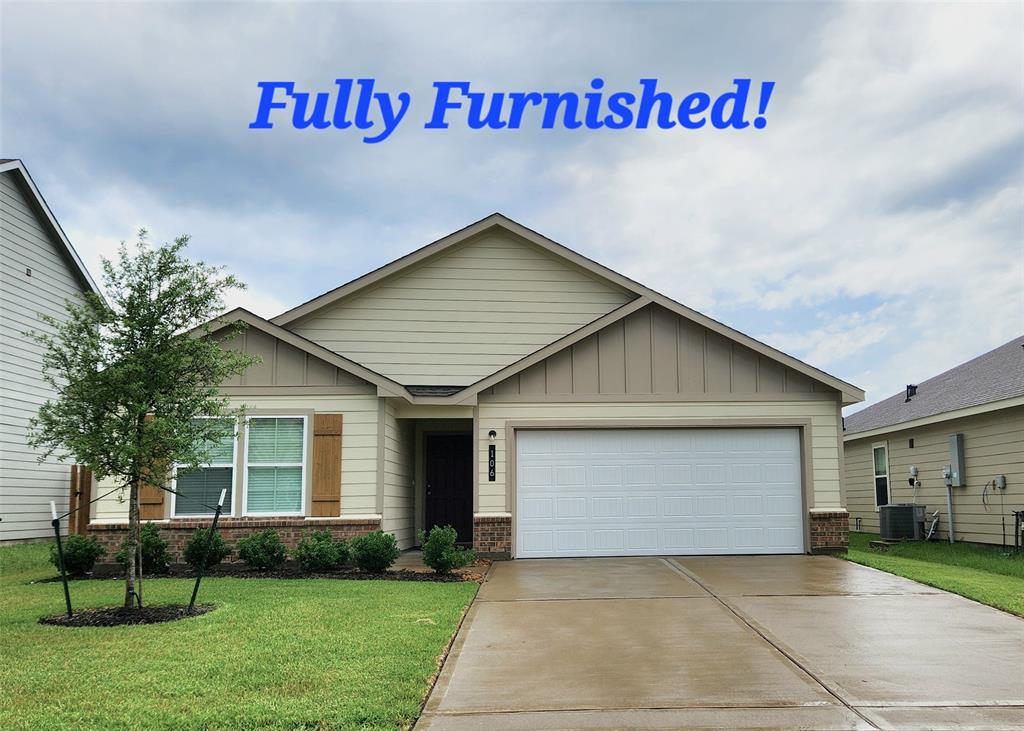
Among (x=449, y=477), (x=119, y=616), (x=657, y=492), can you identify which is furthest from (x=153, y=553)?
(x=657, y=492)

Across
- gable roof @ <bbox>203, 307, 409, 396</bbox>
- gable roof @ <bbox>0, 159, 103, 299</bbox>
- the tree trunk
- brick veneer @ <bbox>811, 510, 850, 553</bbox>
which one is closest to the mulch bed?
gable roof @ <bbox>203, 307, 409, 396</bbox>

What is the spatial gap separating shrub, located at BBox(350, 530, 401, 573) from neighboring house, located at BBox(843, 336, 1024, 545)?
1094cm

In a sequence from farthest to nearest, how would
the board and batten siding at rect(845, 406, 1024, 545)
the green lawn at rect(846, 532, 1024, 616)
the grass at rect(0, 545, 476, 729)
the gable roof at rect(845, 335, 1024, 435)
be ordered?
the gable roof at rect(845, 335, 1024, 435) → the board and batten siding at rect(845, 406, 1024, 545) → the green lawn at rect(846, 532, 1024, 616) → the grass at rect(0, 545, 476, 729)

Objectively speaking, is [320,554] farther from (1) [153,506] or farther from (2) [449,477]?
(2) [449,477]

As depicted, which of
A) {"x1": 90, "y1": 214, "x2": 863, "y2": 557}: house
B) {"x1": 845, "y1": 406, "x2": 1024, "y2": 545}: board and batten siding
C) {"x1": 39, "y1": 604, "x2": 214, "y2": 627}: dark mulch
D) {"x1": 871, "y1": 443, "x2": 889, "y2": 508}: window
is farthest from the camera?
{"x1": 871, "y1": 443, "x2": 889, "y2": 508}: window

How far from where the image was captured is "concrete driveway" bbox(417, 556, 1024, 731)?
5285 millimetres

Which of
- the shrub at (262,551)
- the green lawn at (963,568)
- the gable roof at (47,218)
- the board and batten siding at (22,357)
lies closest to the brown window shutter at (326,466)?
the shrub at (262,551)

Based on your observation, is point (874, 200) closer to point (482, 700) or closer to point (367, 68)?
point (367, 68)

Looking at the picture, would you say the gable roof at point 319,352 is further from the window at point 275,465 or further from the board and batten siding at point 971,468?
the board and batten siding at point 971,468

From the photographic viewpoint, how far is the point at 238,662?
6379mm

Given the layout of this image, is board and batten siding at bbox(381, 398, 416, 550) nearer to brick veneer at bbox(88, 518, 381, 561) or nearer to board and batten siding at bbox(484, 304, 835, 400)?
brick veneer at bbox(88, 518, 381, 561)

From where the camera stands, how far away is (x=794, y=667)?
20.9 ft

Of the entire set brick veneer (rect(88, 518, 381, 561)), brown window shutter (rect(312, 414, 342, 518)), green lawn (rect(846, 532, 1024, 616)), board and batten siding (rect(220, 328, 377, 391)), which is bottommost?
green lawn (rect(846, 532, 1024, 616))

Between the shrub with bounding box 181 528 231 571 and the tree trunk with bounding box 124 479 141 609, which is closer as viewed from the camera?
the tree trunk with bounding box 124 479 141 609
